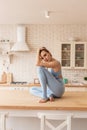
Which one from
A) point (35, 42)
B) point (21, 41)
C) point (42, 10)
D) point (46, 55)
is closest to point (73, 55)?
point (35, 42)

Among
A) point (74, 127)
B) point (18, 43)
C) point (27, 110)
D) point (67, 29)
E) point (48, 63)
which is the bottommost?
point (74, 127)

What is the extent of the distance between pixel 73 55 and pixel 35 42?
3.40 feet

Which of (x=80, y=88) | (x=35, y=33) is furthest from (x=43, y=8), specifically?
(x=80, y=88)

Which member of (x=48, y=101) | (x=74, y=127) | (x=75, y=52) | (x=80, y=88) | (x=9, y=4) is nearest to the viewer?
(x=48, y=101)

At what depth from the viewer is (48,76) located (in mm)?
2279

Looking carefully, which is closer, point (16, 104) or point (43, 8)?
point (16, 104)

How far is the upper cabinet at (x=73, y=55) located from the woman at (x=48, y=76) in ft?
8.93

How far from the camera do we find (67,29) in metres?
5.26

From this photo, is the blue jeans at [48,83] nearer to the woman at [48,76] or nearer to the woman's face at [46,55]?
the woman at [48,76]

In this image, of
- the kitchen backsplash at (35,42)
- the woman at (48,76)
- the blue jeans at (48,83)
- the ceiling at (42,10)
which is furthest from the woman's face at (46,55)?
the kitchen backsplash at (35,42)

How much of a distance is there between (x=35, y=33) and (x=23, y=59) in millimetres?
731

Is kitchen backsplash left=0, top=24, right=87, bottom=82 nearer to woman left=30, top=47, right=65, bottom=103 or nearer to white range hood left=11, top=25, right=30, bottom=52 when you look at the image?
white range hood left=11, top=25, right=30, bottom=52

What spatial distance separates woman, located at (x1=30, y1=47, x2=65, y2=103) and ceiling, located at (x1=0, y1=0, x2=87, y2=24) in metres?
1.27

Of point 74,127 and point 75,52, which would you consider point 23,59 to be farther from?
point 74,127
